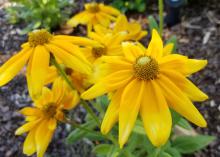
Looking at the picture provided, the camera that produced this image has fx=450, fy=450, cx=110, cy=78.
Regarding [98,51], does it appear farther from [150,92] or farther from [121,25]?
[150,92]

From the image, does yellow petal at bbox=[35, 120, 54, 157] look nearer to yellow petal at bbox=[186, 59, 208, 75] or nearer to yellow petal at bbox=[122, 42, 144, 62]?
yellow petal at bbox=[122, 42, 144, 62]

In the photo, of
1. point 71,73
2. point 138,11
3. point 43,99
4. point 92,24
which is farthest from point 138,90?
point 138,11

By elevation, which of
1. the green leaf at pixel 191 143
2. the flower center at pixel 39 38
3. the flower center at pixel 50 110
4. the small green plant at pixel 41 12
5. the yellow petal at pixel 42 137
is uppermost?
the flower center at pixel 39 38

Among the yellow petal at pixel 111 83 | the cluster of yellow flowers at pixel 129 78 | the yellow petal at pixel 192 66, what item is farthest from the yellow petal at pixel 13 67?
the yellow petal at pixel 192 66

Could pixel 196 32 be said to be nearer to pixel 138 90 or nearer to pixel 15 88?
pixel 15 88

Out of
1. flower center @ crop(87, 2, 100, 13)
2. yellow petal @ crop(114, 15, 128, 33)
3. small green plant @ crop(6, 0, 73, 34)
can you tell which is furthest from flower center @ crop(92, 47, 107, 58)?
small green plant @ crop(6, 0, 73, 34)

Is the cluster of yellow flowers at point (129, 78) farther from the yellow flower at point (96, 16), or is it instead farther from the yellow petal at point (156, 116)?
→ the yellow flower at point (96, 16)

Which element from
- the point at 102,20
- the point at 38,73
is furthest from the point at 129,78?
the point at 102,20
